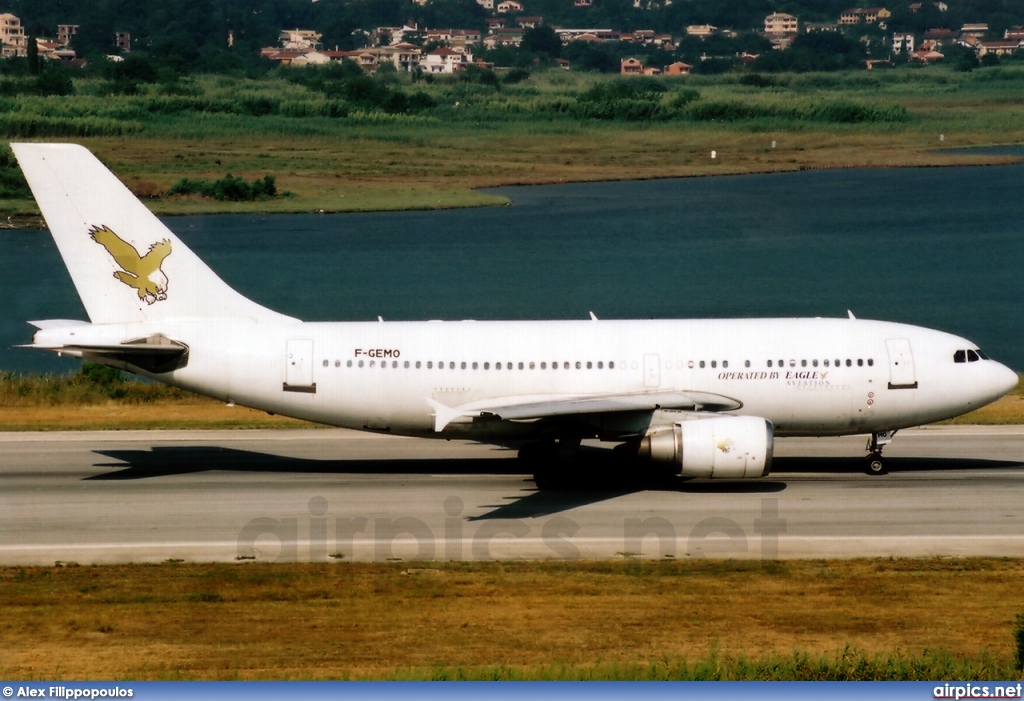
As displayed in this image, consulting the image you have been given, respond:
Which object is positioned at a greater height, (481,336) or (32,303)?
(481,336)

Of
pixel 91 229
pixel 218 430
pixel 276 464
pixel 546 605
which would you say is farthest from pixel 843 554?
pixel 218 430

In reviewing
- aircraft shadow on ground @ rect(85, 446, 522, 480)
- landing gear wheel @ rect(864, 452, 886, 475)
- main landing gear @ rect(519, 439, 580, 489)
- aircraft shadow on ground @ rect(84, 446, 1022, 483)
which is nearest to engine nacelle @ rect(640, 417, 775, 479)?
aircraft shadow on ground @ rect(84, 446, 1022, 483)

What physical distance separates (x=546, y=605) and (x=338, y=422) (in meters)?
12.9

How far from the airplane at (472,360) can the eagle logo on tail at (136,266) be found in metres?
0.04

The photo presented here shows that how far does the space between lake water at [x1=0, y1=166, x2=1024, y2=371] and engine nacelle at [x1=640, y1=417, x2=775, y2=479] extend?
42.7m

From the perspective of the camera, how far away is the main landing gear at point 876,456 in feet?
131

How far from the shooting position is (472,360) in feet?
127

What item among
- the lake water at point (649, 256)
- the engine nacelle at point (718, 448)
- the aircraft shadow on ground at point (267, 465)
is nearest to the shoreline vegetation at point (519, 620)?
the engine nacelle at point (718, 448)

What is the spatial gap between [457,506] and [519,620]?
386 inches

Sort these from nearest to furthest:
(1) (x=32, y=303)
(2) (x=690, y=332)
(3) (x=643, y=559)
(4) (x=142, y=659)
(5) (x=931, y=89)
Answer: (4) (x=142, y=659), (3) (x=643, y=559), (2) (x=690, y=332), (1) (x=32, y=303), (5) (x=931, y=89)

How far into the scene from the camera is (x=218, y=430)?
49094 mm

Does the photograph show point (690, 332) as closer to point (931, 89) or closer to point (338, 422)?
point (338, 422)

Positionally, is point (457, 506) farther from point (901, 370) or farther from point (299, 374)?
point (901, 370)

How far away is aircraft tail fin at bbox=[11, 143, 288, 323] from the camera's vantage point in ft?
128
